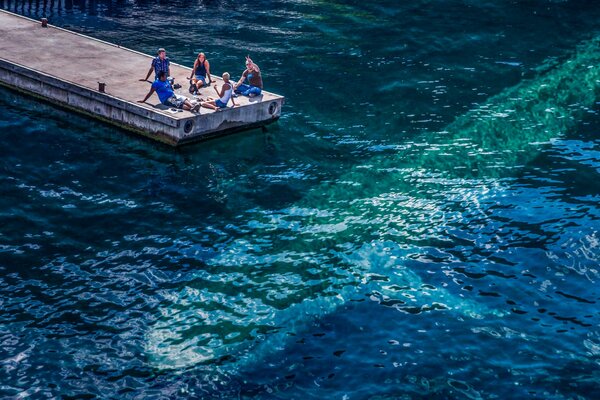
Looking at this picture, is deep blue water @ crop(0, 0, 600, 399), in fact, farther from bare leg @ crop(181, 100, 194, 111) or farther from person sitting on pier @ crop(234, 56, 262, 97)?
person sitting on pier @ crop(234, 56, 262, 97)

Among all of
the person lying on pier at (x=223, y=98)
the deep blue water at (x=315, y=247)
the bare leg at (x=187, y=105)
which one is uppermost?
the person lying on pier at (x=223, y=98)

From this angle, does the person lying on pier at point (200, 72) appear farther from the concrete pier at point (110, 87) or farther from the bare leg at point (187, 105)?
the bare leg at point (187, 105)

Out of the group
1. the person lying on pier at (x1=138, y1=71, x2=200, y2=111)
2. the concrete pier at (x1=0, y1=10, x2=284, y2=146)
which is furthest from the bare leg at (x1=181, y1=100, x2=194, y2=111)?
the concrete pier at (x1=0, y1=10, x2=284, y2=146)

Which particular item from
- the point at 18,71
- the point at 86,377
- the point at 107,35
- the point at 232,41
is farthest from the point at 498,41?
the point at 86,377

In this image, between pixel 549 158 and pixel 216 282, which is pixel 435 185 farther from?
pixel 216 282

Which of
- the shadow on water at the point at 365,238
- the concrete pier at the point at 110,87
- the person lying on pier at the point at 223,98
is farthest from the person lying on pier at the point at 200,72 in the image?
the shadow on water at the point at 365,238

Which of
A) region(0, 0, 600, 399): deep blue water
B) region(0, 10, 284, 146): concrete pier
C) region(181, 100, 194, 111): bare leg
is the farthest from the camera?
region(181, 100, 194, 111): bare leg
